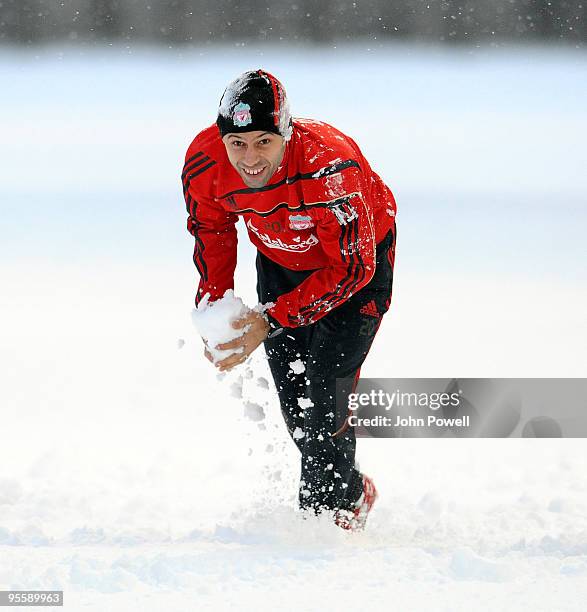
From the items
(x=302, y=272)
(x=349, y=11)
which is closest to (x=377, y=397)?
(x=302, y=272)

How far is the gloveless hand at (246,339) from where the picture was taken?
7.75 ft

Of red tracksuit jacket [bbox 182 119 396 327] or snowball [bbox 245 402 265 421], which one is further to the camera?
snowball [bbox 245 402 265 421]

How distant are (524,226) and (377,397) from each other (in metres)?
3.19

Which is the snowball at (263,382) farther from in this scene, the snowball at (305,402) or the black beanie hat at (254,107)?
the black beanie hat at (254,107)

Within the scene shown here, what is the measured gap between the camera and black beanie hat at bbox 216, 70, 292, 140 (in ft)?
6.93

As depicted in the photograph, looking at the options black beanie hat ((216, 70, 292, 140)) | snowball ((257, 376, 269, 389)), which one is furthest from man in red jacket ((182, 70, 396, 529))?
snowball ((257, 376, 269, 389))

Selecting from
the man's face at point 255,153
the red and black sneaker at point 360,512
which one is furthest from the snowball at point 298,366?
the man's face at point 255,153

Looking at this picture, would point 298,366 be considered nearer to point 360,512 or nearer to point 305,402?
point 305,402

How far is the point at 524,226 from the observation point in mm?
6129

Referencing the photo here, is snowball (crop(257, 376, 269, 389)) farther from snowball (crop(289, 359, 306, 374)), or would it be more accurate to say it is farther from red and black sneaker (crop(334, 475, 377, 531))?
red and black sneaker (crop(334, 475, 377, 531))

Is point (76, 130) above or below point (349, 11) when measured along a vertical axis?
below

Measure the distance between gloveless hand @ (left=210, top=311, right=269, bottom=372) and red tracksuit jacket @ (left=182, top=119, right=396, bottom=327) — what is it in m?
0.04

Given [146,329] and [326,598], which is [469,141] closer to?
[146,329]

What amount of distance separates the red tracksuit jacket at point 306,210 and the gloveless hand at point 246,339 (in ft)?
0.14
